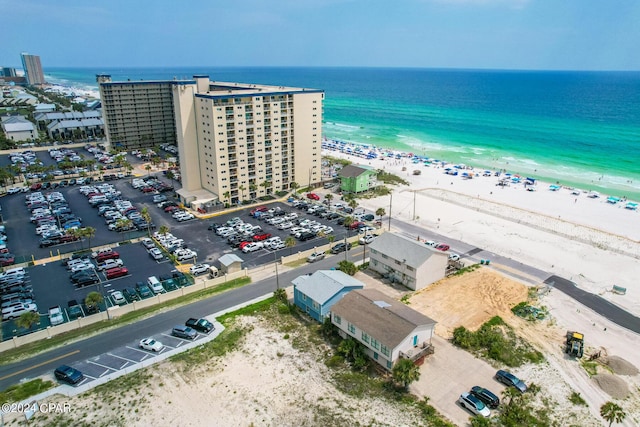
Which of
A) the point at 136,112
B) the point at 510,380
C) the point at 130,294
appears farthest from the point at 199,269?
the point at 136,112

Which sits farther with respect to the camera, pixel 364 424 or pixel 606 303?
pixel 606 303

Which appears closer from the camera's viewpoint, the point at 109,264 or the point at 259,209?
the point at 109,264

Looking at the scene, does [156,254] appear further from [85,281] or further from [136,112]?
[136,112]

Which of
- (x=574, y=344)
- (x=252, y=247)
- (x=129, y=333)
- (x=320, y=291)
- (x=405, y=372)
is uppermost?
(x=320, y=291)

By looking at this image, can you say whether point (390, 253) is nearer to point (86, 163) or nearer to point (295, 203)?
point (295, 203)

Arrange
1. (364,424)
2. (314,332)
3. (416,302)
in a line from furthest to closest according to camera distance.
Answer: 1. (416,302)
2. (314,332)
3. (364,424)

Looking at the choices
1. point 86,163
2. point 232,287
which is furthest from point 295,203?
point 86,163

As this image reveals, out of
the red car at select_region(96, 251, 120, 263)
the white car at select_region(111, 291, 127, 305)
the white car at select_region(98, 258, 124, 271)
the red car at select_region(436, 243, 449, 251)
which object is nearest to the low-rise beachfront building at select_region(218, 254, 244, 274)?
the white car at select_region(111, 291, 127, 305)
